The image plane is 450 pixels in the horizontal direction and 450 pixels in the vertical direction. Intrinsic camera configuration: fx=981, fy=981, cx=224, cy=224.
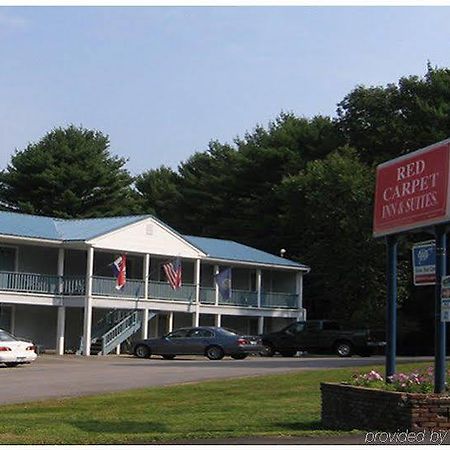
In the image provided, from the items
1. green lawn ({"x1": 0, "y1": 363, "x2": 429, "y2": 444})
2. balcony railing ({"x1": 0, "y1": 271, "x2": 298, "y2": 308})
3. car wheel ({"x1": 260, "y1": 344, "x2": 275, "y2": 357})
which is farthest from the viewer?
car wheel ({"x1": 260, "y1": 344, "x2": 275, "y2": 357})

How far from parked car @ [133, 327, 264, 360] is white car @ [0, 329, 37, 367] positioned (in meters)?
7.62

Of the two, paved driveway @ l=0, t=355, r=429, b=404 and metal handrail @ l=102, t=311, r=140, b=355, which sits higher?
metal handrail @ l=102, t=311, r=140, b=355

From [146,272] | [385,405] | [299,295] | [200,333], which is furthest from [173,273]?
[385,405]

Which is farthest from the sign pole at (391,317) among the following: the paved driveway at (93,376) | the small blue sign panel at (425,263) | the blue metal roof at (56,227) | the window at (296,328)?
the blue metal roof at (56,227)

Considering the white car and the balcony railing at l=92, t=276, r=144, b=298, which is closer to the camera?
the white car

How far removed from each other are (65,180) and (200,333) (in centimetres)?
3452

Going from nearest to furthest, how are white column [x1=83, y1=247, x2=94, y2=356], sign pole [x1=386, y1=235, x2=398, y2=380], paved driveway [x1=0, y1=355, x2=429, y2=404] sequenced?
sign pole [x1=386, y1=235, x2=398, y2=380] → paved driveway [x1=0, y1=355, x2=429, y2=404] → white column [x1=83, y1=247, x2=94, y2=356]

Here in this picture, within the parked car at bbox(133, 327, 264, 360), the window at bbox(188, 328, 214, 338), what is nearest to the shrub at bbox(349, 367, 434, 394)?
the parked car at bbox(133, 327, 264, 360)

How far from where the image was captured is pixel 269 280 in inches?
2267

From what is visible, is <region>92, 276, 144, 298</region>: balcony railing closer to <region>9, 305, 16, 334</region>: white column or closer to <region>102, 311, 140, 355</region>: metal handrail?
<region>102, 311, 140, 355</region>: metal handrail

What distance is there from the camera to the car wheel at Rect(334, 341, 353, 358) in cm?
4416

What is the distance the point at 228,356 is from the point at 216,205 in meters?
33.7

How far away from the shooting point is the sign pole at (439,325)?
14727mm

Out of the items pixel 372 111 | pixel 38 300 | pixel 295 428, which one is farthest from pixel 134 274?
pixel 295 428
